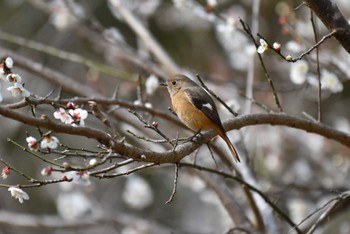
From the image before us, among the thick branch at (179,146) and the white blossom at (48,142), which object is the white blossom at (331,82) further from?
the white blossom at (48,142)

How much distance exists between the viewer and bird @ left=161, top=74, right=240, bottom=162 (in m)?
3.55

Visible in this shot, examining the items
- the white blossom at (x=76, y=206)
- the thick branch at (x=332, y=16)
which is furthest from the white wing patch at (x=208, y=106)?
the white blossom at (x=76, y=206)

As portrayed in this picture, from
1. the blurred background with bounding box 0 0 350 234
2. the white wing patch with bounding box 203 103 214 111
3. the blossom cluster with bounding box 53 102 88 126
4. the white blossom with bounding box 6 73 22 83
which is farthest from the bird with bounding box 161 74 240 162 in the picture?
the white blossom with bounding box 6 73 22 83

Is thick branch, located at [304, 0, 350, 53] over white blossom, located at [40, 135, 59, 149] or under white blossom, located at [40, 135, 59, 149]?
over

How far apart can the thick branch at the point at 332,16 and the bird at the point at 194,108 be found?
82 centimetres

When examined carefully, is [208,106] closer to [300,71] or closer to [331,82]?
[300,71]

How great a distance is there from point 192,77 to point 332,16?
272cm

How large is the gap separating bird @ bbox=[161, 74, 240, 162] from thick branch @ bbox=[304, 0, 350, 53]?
820 millimetres

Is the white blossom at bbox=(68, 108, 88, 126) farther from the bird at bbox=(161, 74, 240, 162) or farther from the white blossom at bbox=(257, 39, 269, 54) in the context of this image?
the bird at bbox=(161, 74, 240, 162)

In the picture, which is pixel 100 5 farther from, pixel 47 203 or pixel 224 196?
pixel 224 196

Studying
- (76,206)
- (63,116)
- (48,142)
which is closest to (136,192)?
(76,206)

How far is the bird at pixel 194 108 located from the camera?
Result: 355 centimetres

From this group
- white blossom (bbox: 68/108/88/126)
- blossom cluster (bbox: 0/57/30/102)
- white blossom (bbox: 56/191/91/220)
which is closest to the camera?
white blossom (bbox: 68/108/88/126)

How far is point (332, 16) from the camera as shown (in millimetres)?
2850
